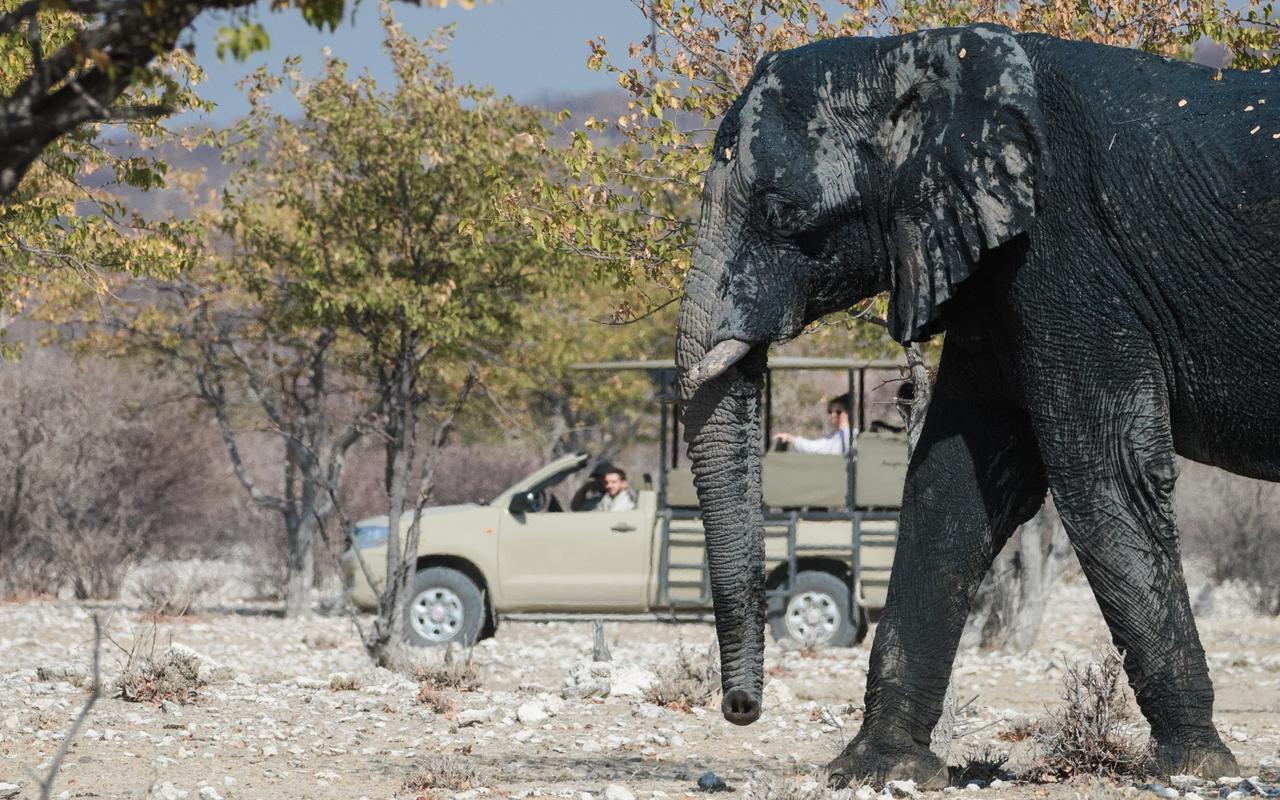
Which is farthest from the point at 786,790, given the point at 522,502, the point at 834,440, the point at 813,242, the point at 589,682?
the point at 834,440

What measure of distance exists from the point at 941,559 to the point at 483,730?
Answer: 3485mm

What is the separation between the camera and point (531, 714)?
10.6 metres

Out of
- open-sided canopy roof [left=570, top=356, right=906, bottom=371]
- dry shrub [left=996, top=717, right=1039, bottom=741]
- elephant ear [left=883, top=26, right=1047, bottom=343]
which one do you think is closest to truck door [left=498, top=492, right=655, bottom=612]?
open-sided canopy roof [left=570, top=356, right=906, bottom=371]

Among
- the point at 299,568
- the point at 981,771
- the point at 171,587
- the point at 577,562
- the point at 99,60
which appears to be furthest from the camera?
the point at 299,568

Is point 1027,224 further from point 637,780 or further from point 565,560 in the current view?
point 565,560

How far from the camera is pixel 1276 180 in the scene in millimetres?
6652

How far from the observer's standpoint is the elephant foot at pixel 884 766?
7.43m

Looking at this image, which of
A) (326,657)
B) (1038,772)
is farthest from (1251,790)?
(326,657)

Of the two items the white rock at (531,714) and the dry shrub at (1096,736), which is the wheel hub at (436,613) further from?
the dry shrub at (1096,736)

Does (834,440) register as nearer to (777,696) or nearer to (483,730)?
(777,696)

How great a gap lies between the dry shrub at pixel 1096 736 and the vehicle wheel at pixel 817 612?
10175 mm

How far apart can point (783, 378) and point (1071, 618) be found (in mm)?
15753

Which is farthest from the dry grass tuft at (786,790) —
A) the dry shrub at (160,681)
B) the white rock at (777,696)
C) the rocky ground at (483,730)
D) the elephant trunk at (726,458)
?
the white rock at (777,696)

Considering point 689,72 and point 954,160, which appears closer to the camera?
point 954,160
